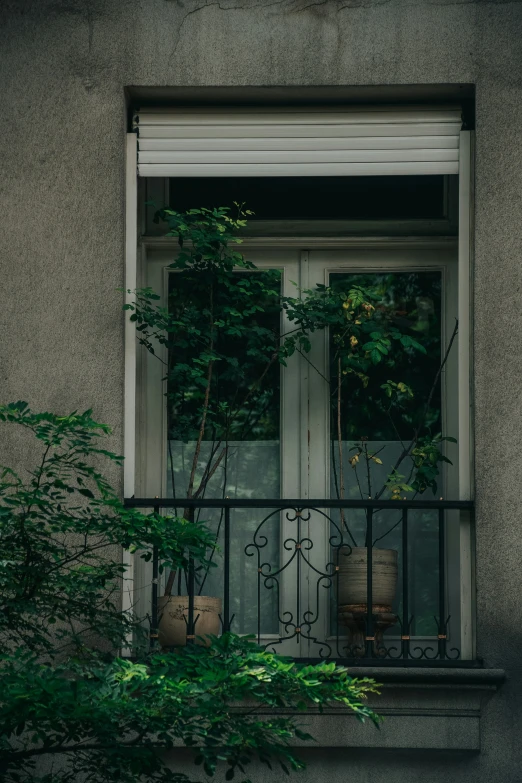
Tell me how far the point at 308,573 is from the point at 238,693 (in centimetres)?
260

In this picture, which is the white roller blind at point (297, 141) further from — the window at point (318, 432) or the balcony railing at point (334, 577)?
the balcony railing at point (334, 577)

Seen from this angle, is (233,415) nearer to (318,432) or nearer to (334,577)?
(318,432)

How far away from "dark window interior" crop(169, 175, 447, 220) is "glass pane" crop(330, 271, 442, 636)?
0.40 m

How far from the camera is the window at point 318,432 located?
7562 mm

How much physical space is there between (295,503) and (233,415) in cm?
92

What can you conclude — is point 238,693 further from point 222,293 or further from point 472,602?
point 222,293

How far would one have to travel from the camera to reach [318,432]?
782cm

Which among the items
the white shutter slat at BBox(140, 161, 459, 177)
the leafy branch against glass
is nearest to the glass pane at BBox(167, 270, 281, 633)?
the leafy branch against glass

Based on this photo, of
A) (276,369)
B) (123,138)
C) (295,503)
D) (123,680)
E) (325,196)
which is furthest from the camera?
(325,196)

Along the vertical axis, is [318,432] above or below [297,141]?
below

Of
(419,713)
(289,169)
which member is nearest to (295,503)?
(419,713)

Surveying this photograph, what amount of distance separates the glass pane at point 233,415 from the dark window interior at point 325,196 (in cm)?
47

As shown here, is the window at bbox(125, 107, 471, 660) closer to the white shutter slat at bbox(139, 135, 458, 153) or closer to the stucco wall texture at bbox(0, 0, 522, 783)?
the stucco wall texture at bbox(0, 0, 522, 783)

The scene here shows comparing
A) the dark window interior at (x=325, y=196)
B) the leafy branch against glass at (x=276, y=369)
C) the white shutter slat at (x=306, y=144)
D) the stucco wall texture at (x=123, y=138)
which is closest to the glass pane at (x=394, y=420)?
the leafy branch against glass at (x=276, y=369)
